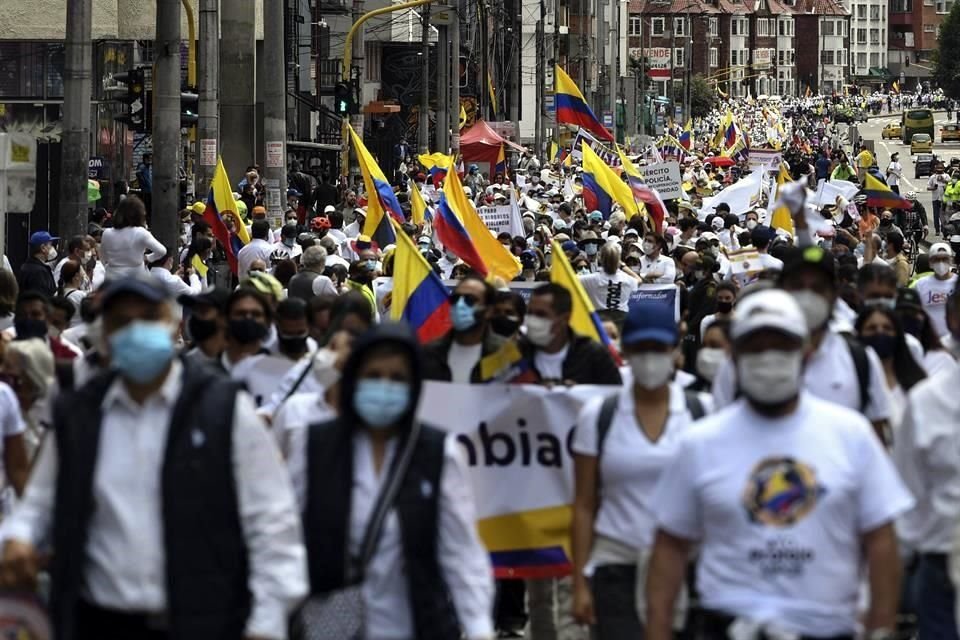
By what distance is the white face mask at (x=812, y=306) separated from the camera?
7.16 metres

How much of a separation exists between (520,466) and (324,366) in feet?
3.20

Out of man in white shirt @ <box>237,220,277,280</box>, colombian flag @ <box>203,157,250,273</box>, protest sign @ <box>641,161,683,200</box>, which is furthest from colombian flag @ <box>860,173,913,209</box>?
man in white shirt @ <box>237,220,277,280</box>

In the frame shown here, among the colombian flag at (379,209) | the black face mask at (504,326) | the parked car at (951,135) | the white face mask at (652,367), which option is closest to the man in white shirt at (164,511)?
the white face mask at (652,367)

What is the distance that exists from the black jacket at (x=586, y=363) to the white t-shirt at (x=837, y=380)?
1.30 meters

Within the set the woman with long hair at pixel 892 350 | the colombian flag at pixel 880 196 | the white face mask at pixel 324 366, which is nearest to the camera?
the white face mask at pixel 324 366

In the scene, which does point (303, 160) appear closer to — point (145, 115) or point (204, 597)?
point (145, 115)

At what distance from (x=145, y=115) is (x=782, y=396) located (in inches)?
692

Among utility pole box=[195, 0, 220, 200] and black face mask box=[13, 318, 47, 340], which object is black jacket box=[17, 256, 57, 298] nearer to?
black face mask box=[13, 318, 47, 340]

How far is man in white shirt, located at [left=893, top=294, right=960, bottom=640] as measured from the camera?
6355 millimetres

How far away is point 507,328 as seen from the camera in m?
9.36

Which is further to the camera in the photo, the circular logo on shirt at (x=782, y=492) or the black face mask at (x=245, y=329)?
the black face mask at (x=245, y=329)

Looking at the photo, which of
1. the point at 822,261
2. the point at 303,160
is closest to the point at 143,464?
the point at 822,261

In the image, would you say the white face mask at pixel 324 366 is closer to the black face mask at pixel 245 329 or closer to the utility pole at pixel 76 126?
the black face mask at pixel 245 329

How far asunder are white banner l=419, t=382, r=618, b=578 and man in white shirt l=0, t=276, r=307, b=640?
3.10 meters
